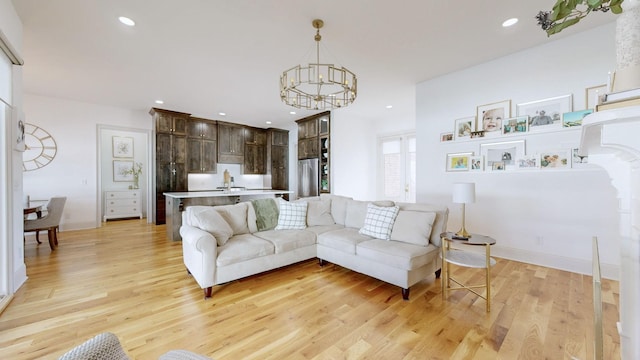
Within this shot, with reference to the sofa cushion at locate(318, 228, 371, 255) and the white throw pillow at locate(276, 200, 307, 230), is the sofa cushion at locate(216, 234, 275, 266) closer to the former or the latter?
the white throw pillow at locate(276, 200, 307, 230)

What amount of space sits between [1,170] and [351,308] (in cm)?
368

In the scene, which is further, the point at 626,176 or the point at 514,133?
the point at 514,133

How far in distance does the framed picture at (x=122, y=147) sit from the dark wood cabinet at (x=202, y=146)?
2024 millimetres

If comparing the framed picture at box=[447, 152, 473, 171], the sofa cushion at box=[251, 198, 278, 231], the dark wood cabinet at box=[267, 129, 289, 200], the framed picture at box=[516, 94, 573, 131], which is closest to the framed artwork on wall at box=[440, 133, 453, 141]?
the framed picture at box=[447, 152, 473, 171]

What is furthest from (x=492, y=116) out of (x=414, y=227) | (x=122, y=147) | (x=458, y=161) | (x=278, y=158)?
(x=122, y=147)

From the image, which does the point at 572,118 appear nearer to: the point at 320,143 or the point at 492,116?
the point at 492,116

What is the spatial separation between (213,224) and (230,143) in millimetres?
5269

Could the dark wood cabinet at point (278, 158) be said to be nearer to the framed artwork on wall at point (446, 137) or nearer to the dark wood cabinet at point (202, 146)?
the dark wood cabinet at point (202, 146)

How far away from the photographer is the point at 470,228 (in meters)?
3.92

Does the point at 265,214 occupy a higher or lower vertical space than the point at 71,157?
lower

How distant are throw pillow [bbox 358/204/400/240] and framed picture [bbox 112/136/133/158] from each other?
293 inches

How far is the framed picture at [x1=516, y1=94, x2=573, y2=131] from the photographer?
A: 10.1 ft

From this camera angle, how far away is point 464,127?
12.8ft

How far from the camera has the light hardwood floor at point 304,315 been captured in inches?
69.5
